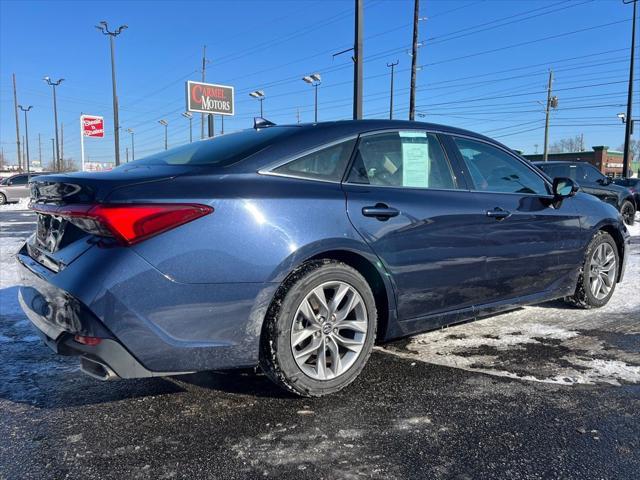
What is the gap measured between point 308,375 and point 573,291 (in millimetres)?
2879

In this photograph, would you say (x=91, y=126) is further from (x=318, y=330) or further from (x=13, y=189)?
(x=318, y=330)

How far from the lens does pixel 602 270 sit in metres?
4.91

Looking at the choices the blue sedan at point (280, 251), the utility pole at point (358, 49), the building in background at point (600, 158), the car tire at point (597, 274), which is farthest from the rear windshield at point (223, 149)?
the building in background at point (600, 158)

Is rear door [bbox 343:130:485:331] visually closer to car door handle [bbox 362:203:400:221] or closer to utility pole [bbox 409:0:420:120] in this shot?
car door handle [bbox 362:203:400:221]

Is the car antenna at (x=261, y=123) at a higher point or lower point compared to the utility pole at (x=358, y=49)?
lower

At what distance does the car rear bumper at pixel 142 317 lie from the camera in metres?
2.32

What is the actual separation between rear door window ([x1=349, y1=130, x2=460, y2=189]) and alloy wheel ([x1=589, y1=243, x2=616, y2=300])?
80.5 inches

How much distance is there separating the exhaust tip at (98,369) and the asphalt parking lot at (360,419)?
1.04ft

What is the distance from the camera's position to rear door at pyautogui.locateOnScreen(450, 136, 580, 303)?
371 cm

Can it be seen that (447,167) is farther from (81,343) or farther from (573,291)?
(81,343)

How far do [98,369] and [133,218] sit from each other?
719mm

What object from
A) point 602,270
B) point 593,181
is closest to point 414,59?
point 593,181

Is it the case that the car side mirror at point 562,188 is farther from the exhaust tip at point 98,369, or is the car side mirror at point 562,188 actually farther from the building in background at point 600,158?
the building in background at point 600,158

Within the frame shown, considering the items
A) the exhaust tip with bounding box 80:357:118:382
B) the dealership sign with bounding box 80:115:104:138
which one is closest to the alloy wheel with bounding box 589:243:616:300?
the exhaust tip with bounding box 80:357:118:382
